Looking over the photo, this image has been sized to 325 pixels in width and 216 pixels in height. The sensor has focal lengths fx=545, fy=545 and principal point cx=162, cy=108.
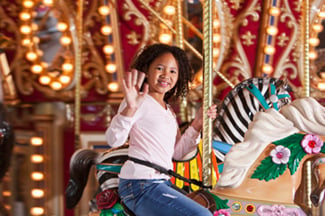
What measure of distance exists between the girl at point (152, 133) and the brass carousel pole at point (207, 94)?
4cm

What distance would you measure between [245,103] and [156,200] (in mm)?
825

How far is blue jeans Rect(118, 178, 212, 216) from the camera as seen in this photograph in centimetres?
191

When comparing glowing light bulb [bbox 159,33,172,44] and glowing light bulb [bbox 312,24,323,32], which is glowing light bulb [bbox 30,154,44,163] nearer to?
glowing light bulb [bbox 159,33,172,44]

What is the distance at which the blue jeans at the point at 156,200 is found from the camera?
191 centimetres

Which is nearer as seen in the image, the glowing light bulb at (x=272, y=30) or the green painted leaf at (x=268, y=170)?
the green painted leaf at (x=268, y=170)

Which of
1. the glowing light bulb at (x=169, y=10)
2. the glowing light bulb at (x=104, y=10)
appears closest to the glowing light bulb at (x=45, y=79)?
the glowing light bulb at (x=104, y=10)

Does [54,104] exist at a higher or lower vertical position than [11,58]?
lower

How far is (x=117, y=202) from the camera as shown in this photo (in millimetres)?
2320

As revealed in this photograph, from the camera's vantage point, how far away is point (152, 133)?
2.03 metres

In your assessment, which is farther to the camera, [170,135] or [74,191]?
[74,191]

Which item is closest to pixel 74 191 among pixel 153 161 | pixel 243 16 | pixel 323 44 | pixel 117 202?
pixel 117 202

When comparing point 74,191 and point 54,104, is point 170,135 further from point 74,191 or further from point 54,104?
point 54,104

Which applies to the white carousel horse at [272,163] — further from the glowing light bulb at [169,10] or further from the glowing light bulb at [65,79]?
the glowing light bulb at [65,79]

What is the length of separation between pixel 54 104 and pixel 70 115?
153 millimetres
